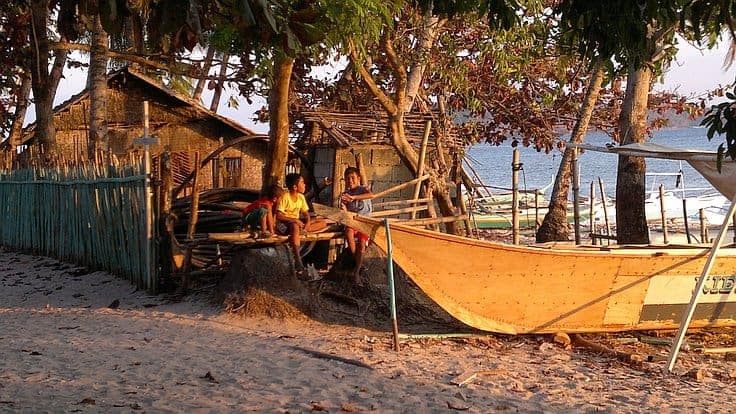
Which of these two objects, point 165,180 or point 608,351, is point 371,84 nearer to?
point 165,180

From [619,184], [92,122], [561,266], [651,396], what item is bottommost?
[651,396]

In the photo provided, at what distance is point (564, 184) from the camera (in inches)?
558

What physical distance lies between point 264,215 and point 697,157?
479 centimetres

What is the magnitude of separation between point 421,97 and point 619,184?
4779mm

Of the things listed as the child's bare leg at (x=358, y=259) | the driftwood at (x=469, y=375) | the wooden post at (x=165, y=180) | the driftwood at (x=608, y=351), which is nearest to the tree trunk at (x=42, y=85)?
the wooden post at (x=165, y=180)

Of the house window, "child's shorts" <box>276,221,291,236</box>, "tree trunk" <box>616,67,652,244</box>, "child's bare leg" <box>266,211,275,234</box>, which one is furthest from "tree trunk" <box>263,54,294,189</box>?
the house window

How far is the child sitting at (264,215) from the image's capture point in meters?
8.70

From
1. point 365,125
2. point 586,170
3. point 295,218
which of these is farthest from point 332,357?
point 586,170

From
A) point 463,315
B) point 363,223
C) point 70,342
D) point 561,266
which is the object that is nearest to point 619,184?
point 561,266

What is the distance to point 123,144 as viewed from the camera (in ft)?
55.4

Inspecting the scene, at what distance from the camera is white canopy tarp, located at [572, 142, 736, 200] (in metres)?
9.26

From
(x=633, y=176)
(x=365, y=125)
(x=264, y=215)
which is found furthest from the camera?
(x=365, y=125)

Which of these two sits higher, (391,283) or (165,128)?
(165,128)

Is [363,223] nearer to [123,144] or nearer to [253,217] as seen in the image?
[253,217]
